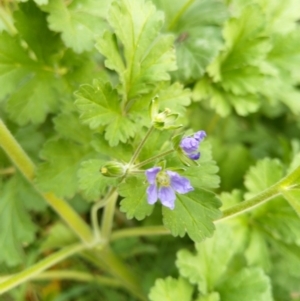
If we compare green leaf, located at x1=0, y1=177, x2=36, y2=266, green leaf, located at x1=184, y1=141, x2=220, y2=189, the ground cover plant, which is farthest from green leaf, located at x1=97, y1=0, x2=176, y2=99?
green leaf, located at x1=0, y1=177, x2=36, y2=266

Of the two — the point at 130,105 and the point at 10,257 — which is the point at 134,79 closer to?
the point at 130,105

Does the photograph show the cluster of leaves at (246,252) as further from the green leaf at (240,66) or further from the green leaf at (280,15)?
the green leaf at (280,15)

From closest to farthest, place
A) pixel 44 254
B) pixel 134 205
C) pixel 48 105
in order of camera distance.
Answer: pixel 134 205, pixel 48 105, pixel 44 254

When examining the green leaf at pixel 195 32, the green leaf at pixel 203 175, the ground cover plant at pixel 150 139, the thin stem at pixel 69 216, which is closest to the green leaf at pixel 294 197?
the ground cover plant at pixel 150 139

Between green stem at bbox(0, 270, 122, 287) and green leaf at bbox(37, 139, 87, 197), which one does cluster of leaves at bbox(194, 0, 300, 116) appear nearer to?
green leaf at bbox(37, 139, 87, 197)

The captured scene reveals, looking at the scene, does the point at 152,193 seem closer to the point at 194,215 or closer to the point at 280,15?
the point at 194,215

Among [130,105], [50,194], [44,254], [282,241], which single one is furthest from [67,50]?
[44,254]
